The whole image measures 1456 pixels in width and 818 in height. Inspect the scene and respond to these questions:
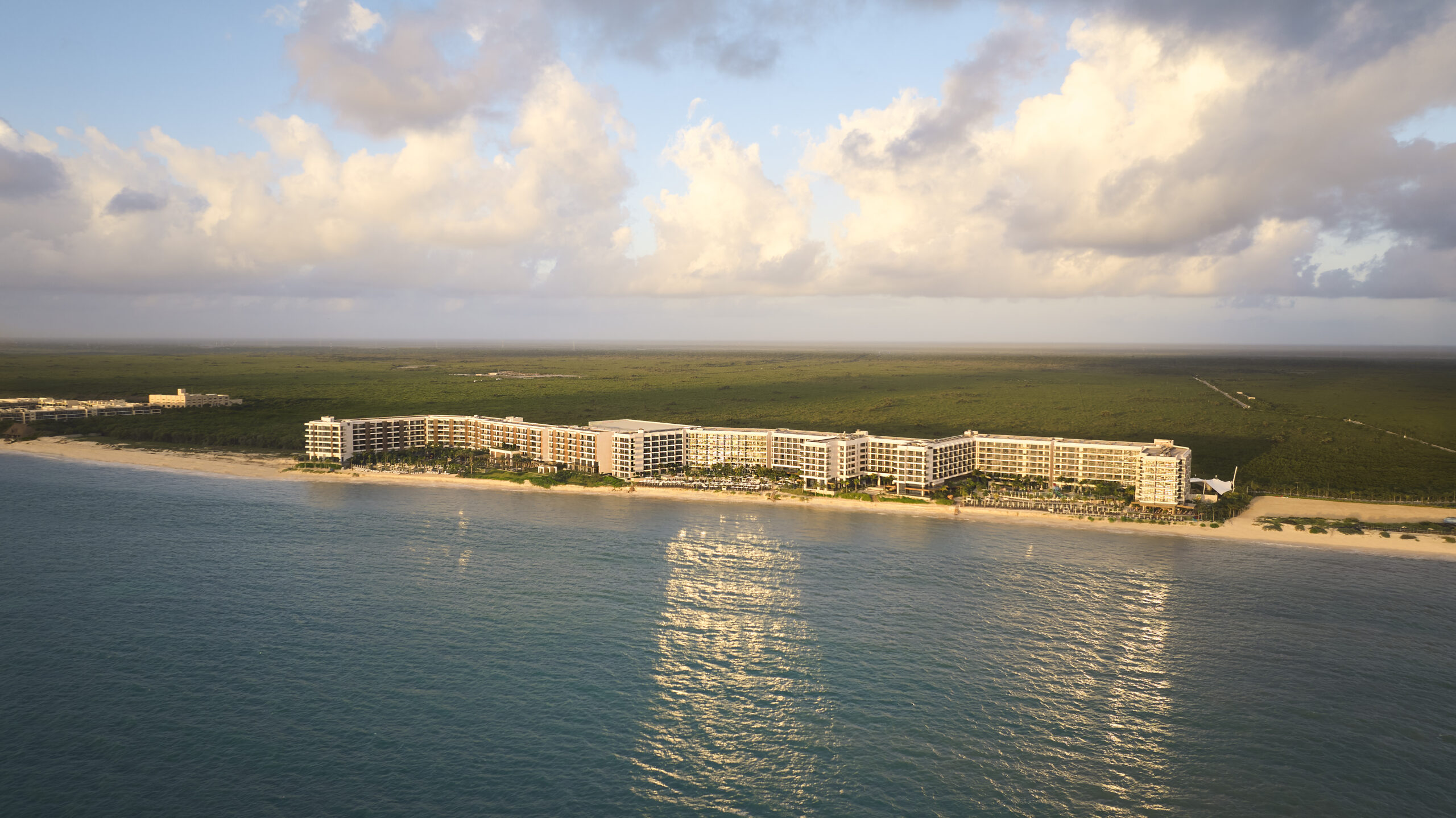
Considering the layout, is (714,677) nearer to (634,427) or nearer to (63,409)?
(634,427)

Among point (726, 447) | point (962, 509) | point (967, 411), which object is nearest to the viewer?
point (962, 509)

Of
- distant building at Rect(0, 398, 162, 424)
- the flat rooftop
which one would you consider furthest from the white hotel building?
distant building at Rect(0, 398, 162, 424)

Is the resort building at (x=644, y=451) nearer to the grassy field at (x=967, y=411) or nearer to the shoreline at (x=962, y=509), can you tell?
the shoreline at (x=962, y=509)

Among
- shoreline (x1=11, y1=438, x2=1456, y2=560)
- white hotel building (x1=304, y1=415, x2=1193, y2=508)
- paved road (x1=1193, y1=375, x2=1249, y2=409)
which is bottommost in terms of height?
shoreline (x1=11, y1=438, x2=1456, y2=560)

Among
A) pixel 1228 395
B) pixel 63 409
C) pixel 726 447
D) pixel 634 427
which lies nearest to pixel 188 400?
pixel 63 409

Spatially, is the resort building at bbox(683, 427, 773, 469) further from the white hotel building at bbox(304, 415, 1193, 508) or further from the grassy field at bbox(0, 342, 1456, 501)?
the grassy field at bbox(0, 342, 1456, 501)

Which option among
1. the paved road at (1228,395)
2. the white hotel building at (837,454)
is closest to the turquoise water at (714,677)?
the white hotel building at (837,454)

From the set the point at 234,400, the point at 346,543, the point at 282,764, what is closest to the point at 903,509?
the point at 346,543
